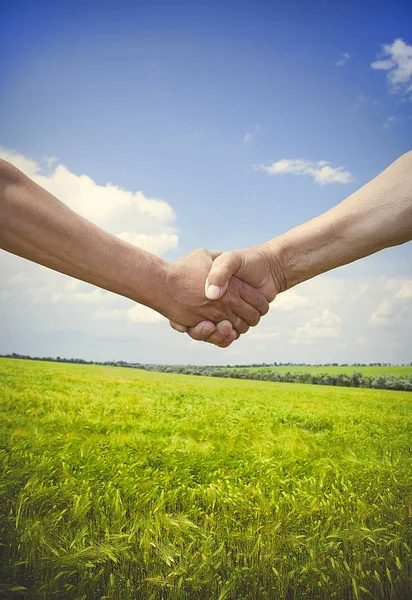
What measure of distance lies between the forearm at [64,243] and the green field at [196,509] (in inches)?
55.0

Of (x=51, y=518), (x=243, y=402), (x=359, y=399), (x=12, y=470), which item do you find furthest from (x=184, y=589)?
(x=359, y=399)

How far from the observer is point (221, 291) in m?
3.28

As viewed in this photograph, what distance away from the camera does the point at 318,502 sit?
2617 millimetres

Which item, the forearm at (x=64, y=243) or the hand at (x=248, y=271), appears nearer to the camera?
the forearm at (x=64, y=243)

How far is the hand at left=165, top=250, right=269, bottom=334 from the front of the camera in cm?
324

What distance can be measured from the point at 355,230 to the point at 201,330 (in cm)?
152

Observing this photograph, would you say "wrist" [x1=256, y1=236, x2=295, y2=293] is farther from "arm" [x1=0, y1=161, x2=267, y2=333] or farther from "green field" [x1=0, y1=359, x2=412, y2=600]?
"green field" [x1=0, y1=359, x2=412, y2=600]

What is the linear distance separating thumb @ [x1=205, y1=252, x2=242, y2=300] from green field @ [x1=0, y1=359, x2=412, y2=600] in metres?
1.39

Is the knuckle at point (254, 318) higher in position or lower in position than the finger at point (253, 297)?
lower

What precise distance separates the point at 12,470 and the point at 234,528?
1762 mm

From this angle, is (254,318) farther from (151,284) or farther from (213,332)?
(151,284)

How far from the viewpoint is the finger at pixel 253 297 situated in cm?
359

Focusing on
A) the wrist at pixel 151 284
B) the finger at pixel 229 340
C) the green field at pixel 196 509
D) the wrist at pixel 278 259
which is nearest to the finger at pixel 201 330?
the finger at pixel 229 340

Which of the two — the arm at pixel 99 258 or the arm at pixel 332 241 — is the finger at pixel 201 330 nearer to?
the arm at pixel 99 258
